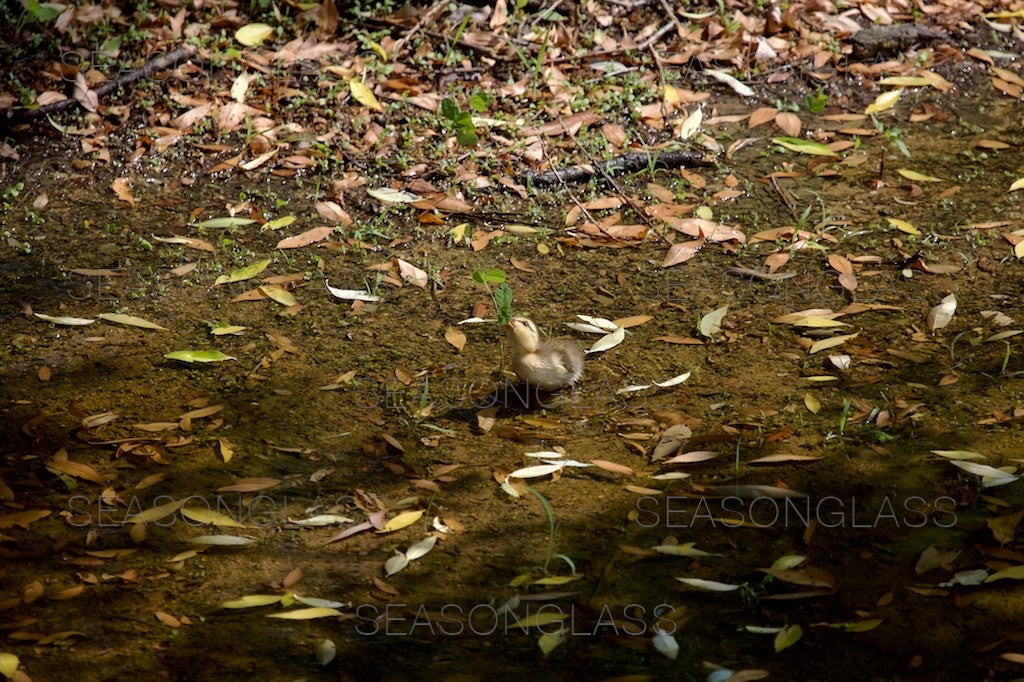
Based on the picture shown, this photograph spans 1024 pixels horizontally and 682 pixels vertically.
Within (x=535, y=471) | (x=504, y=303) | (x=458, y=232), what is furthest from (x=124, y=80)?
(x=535, y=471)

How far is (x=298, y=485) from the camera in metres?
3.36

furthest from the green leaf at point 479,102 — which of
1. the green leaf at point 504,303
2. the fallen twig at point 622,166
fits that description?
the green leaf at point 504,303

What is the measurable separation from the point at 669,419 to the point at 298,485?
4.30 ft

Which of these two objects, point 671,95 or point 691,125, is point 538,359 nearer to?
point 691,125

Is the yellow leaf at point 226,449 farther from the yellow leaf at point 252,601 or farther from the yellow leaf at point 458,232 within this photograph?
the yellow leaf at point 458,232

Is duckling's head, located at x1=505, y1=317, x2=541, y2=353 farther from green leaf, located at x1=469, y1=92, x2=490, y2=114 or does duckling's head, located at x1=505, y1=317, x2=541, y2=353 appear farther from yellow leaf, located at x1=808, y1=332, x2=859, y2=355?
green leaf, located at x1=469, y1=92, x2=490, y2=114

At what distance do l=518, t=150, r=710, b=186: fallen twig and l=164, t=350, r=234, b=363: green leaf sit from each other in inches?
74.7

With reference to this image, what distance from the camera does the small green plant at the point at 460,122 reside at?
5027 millimetres

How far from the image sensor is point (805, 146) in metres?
5.39

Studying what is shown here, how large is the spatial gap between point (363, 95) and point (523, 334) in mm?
2400

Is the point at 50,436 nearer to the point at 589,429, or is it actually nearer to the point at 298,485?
the point at 298,485

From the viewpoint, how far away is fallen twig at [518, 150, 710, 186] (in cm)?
518

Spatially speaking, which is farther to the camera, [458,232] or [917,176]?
[917,176]

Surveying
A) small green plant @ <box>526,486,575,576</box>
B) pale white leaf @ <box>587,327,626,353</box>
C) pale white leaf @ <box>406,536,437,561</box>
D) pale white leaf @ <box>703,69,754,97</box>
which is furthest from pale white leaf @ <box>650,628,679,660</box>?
pale white leaf @ <box>703,69,754,97</box>
